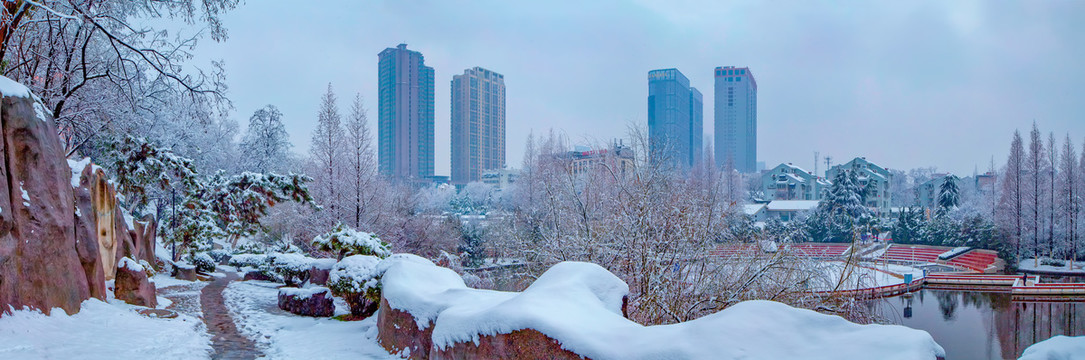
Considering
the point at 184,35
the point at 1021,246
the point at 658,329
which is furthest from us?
the point at 1021,246

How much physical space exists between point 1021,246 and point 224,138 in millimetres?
36884

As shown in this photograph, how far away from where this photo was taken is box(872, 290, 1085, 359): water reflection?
13625 millimetres

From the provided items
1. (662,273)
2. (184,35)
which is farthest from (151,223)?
(662,273)

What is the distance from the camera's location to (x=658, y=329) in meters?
3.20

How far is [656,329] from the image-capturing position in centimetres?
320

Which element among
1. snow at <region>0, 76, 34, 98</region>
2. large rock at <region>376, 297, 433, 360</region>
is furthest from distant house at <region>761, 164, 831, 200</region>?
snow at <region>0, 76, 34, 98</region>

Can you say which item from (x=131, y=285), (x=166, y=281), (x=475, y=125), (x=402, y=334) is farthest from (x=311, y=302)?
(x=475, y=125)

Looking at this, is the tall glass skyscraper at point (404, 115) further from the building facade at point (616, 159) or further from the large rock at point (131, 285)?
the large rock at point (131, 285)

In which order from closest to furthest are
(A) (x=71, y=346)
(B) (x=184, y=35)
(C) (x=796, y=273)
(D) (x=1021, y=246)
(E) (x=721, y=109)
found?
1. (A) (x=71, y=346)
2. (C) (x=796, y=273)
3. (B) (x=184, y=35)
4. (D) (x=1021, y=246)
5. (E) (x=721, y=109)

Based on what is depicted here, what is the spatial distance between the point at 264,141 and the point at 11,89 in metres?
22.0

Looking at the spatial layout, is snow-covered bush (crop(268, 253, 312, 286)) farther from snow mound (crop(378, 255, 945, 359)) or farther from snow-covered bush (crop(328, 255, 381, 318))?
snow mound (crop(378, 255, 945, 359))

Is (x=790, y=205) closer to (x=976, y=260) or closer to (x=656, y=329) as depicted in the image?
(x=976, y=260)

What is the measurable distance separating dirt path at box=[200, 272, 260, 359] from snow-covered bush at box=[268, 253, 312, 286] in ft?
5.60

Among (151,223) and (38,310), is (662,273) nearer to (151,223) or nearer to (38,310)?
(38,310)
